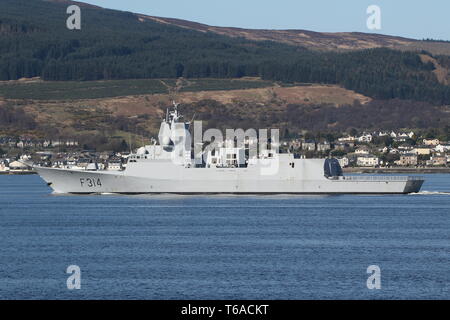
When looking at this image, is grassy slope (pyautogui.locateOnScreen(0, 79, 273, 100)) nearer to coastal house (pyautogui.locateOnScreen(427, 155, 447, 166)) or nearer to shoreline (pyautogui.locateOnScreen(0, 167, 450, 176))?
shoreline (pyautogui.locateOnScreen(0, 167, 450, 176))

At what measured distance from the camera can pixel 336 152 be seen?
135875 mm

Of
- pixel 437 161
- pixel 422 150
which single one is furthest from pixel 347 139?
pixel 437 161

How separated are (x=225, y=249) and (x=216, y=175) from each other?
1073 inches

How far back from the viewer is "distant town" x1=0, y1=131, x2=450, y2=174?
127062 mm

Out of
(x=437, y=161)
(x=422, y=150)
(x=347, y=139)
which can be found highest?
(x=347, y=139)

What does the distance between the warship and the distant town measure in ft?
185

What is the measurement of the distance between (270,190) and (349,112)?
115109 millimetres

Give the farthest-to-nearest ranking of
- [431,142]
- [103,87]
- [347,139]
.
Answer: [103,87], [431,142], [347,139]

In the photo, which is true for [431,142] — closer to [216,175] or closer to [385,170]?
[385,170]

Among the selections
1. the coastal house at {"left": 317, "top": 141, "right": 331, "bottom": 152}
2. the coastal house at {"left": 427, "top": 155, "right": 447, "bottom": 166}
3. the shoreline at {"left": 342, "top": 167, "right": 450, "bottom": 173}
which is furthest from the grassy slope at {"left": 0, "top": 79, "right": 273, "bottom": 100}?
the shoreline at {"left": 342, "top": 167, "right": 450, "bottom": 173}

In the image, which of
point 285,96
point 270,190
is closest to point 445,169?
point 285,96

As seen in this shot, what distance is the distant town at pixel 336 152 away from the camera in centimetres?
12706

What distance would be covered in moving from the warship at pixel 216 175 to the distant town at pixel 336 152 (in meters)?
56.4
